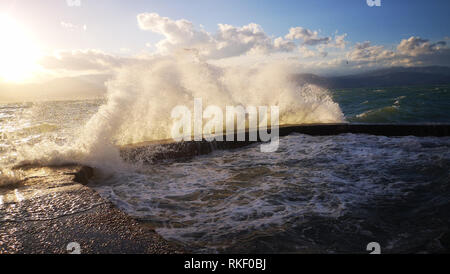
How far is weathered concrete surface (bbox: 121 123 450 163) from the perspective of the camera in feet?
17.0

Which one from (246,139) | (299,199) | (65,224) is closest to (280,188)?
(299,199)

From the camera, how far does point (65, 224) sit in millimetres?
2088

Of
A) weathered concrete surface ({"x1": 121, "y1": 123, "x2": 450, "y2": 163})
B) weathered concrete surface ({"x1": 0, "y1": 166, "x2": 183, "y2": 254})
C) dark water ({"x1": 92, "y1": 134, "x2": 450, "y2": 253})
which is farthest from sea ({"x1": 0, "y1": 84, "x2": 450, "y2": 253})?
weathered concrete surface ({"x1": 0, "y1": 166, "x2": 183, "y2": 254})

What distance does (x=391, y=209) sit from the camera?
9.21ft

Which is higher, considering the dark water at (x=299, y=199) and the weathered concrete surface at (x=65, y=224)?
the weathered concrete surface at (x=65, y=224)

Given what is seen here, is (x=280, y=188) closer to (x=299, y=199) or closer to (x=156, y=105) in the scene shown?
(x=299, y=199)

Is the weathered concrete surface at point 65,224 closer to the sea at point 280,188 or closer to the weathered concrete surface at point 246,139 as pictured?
the sea at point 280,188

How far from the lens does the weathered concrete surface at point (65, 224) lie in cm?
176

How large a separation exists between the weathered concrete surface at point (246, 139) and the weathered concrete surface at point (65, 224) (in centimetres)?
211

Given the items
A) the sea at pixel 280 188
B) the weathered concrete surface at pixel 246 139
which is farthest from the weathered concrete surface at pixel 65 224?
the weathered concrete surface at pixel 246 139

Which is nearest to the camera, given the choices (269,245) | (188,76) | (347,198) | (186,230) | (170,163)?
(269,245)

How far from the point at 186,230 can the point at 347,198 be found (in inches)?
73.6
